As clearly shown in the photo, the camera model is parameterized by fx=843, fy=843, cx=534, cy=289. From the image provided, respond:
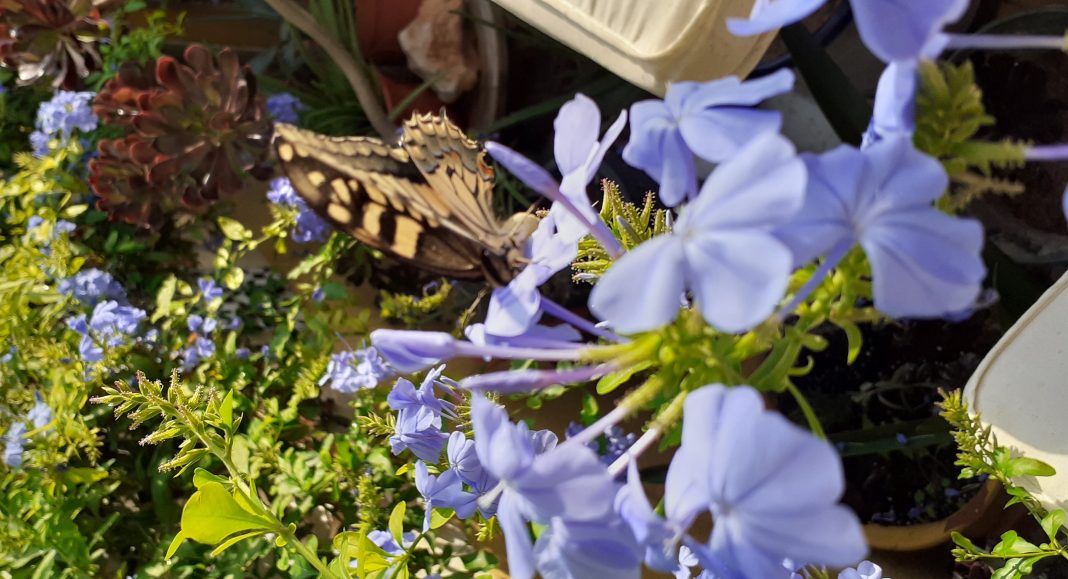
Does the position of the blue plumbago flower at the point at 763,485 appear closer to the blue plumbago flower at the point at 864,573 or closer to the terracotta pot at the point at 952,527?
the blue plumbago flower at the point at 864,573

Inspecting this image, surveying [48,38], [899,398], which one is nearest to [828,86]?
[899,398]

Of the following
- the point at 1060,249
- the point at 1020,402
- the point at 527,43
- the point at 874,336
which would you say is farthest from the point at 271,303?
the point at 1060,249

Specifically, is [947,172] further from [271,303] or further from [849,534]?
[271,303]

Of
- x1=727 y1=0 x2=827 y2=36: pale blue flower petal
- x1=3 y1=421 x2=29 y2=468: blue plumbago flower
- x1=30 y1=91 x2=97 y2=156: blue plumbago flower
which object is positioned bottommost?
x1=3 y1=421 x2=29 y2=468: blue plumbago flower

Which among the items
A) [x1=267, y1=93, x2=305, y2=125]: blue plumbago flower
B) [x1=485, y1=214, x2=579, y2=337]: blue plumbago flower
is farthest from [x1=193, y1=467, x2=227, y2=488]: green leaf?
[x1=267, y1=93, x2=305, y2=125]: blue plumbago flower

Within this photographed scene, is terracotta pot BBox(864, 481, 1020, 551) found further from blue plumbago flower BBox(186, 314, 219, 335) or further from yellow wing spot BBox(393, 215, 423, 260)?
blue plumbago flower BBox(186, 314, 219, 335)
